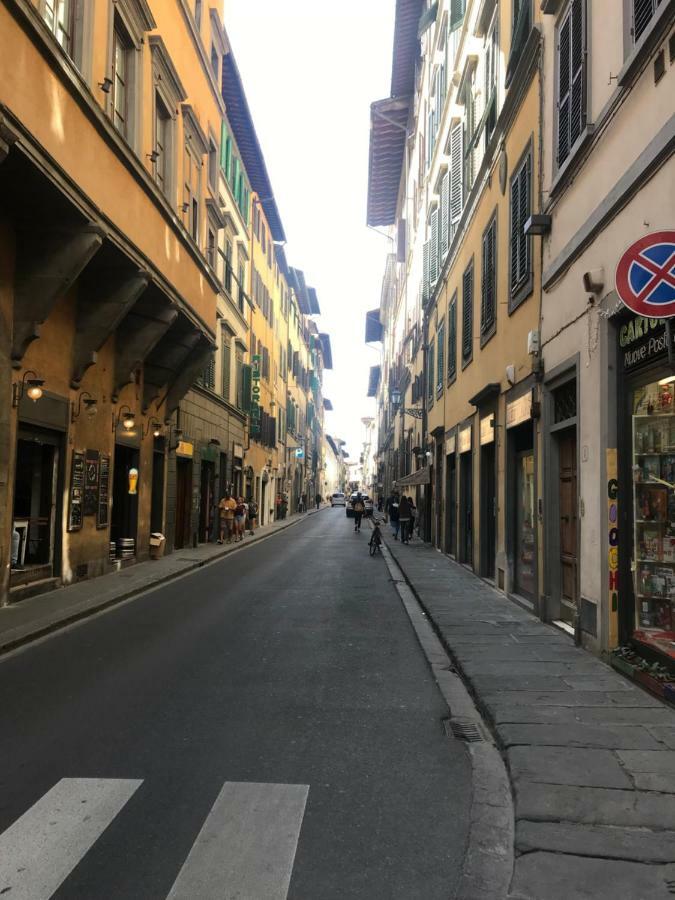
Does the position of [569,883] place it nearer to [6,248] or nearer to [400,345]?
[6,248]

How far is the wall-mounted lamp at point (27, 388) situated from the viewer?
1035cm

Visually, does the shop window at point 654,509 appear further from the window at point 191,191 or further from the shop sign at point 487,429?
the window at point 191,191

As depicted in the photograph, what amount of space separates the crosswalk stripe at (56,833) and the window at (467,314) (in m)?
13.0

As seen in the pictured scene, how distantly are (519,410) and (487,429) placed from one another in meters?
2.76

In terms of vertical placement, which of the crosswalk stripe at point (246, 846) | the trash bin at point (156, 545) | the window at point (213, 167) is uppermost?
the window at point (213, 167)

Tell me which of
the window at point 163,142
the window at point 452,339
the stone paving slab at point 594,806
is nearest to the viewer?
the stone paving slab at point 594,806

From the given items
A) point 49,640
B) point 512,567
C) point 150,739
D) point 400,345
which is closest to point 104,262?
point 49,640

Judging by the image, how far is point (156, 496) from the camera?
17938 mm

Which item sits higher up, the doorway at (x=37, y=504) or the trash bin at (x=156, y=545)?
the doorway at (x=37, y=504)

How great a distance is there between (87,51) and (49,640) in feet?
28.1

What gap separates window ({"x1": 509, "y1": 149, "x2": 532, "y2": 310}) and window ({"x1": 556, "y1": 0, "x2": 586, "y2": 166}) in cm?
149

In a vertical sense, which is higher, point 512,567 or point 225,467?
point 225,467

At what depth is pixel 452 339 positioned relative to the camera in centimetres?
1884

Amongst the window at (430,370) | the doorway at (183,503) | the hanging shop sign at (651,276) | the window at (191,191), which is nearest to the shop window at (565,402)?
the hanging shop sign at (651,276)
